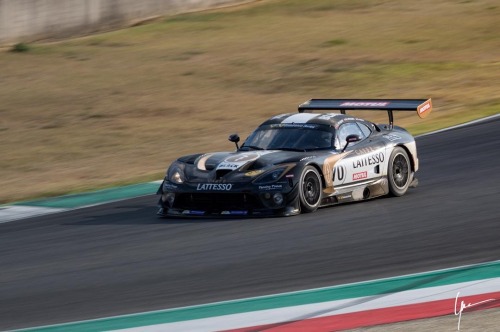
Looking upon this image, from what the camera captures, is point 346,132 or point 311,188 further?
point 346,132

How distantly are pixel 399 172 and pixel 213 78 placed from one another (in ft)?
43.1

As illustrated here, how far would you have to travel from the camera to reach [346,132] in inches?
506

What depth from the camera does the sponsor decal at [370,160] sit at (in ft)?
41.4

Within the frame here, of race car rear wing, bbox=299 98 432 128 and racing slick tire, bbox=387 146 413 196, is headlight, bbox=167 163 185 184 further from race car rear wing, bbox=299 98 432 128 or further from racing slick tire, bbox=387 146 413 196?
racing slick tire, bbox=387 146 413 196

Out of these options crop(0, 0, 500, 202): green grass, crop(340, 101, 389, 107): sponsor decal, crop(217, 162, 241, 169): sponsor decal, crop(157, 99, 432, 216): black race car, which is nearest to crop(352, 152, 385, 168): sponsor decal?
crop(157, 99, 432, 216): black race car

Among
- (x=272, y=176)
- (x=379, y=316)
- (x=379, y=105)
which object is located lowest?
(x=379, y=316)

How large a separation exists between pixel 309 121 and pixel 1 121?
37.8 feet

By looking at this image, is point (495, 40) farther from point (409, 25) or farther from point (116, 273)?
point (116, 273)

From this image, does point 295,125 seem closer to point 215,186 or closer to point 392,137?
point 392,137

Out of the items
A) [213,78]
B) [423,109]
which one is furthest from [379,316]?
[213,78]

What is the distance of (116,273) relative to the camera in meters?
9.45

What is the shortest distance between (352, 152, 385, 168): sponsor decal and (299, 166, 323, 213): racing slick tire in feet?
2.26

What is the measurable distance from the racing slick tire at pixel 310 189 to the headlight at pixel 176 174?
1376mm

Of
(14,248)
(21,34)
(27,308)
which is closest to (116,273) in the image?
(27,308)
